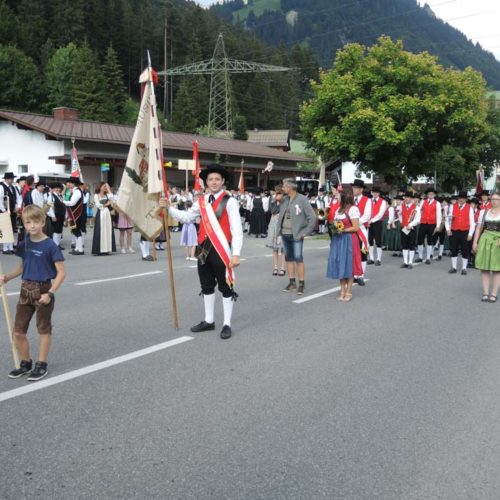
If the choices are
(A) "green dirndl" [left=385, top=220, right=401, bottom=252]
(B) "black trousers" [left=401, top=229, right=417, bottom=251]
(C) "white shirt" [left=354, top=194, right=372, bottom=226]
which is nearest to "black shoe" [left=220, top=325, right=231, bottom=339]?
(C) "white shirt" [left=354, top=194, right=372, bottom=226]

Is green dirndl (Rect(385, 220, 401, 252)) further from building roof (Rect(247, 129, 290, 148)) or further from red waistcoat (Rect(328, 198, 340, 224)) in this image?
building roof (Rect(247, 129, 290, 148))

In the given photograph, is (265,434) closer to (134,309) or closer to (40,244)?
(40,244)

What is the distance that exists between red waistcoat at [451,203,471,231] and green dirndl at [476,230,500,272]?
3890mm

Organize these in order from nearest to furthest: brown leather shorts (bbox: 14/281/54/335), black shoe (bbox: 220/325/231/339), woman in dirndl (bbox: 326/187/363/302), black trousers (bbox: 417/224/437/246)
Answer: brown leather shorts (bbox: 14/281/54/335) → black shoe (bbox: 220/325/231/339) → woman in dirndl (bbox: 326/187/363/302) → black trousers (bbox: 417/224/437/246)

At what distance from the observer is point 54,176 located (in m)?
28.5

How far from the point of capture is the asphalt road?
133 inches

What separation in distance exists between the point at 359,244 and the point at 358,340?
326cm

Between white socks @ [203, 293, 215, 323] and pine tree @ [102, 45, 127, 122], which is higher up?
pine tree @ [102, 45, 127, 122]

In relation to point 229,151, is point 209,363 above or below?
below

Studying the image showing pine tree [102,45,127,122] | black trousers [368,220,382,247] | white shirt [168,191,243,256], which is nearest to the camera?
white shirt [168,191,243,256]

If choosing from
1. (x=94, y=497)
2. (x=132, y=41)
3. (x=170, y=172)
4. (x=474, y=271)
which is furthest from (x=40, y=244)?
(x=132, y=41)

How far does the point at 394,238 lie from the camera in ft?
55.7

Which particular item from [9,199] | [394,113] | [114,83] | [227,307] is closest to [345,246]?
[227,307]

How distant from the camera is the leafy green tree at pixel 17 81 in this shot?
50500 mm
